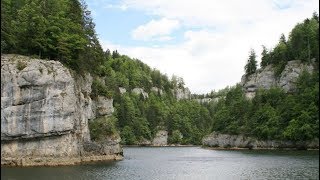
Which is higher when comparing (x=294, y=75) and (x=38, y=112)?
(x=294, y=75)

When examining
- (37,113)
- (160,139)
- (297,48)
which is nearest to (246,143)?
(297,48)

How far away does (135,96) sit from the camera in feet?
655

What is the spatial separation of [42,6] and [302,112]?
208 feet

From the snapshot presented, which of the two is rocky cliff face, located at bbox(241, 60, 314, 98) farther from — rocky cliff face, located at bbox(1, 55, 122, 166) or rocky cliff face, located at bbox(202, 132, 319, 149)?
rocky cliff face, located at bbox(1, 55, 122, 166)

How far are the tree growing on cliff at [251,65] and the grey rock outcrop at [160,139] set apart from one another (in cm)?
4975

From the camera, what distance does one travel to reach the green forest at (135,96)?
61.8 metres

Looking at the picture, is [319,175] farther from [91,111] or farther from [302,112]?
[302,112]

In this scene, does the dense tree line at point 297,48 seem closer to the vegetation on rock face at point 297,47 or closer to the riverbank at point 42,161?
the vegetation on rock face at point 297,47

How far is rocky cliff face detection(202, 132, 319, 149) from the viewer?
100250mm

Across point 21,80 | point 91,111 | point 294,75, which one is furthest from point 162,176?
point 294,75

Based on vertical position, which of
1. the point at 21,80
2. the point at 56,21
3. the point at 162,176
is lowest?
the point at 162,176

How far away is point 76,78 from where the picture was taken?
216 feet

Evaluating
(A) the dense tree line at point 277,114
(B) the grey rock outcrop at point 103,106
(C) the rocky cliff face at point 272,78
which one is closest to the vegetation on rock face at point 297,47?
(C) the rocky cliff face at point 272,78

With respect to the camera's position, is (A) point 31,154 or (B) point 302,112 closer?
(A) point 31,154
